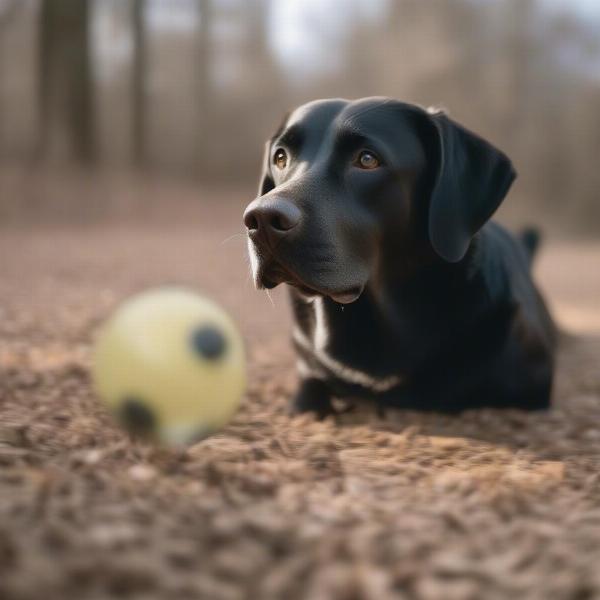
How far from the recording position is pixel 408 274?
2.73 metres

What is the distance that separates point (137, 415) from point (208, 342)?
0.93 feet

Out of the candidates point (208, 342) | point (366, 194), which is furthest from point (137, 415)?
point (366, 194)

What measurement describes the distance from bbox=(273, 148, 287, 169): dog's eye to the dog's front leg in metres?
0.87

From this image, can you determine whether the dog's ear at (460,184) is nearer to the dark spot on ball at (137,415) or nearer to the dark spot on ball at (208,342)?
the dark spot on ball at (208,342)

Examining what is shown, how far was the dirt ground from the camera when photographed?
139 centimetres

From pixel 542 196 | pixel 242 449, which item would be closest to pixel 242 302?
pixel 242 449

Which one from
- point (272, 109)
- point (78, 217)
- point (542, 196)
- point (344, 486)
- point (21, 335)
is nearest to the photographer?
point (344, 486)

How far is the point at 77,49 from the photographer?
14.1 meters

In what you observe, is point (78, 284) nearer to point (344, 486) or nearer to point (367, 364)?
point (367, 364)

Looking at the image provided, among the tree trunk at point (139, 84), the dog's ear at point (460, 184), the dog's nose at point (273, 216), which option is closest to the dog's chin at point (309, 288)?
the dog's nose at point (273, 216)

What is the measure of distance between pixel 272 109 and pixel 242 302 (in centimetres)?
2046

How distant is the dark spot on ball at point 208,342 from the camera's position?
6.60ft

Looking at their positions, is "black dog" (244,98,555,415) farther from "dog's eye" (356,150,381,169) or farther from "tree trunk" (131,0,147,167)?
"tree trunk" (131,0,147,167)

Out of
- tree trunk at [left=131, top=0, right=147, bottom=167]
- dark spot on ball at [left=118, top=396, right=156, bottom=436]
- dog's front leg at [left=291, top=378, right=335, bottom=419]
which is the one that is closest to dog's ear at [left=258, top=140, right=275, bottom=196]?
dog's front leg at [left=291, top=378, right=335, bottom=419]
